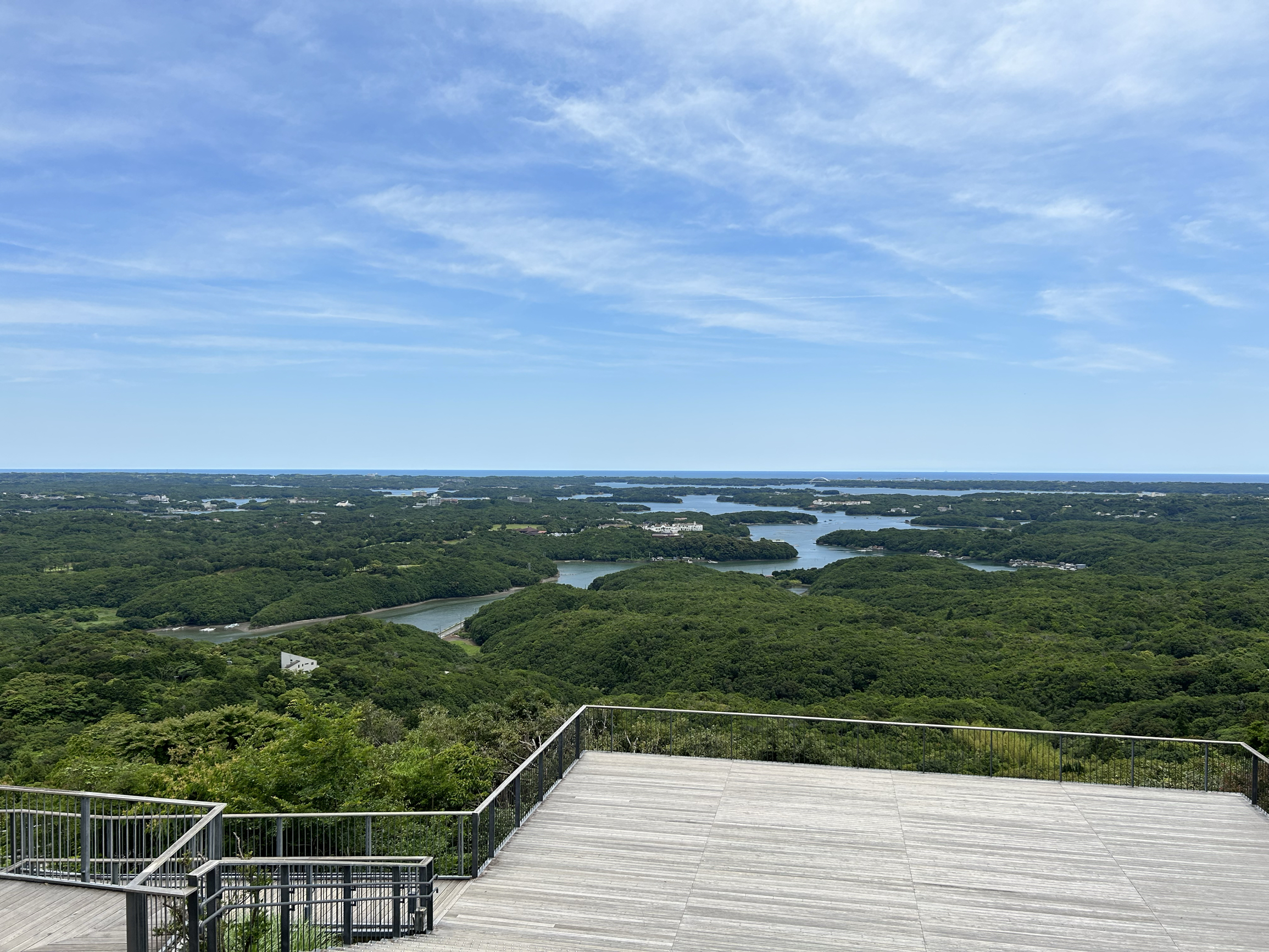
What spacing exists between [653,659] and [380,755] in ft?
121

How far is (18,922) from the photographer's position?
6953mm

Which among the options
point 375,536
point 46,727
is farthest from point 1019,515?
point 46,727

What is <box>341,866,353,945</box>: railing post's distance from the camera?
256 inches

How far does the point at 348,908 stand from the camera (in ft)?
21.6

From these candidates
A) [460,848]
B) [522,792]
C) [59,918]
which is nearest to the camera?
[59,918]

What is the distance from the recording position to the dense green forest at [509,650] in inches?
827

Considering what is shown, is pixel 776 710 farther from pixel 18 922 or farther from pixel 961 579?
pixel 961 579

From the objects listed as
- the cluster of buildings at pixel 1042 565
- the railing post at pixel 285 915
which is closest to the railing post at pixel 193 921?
the railing post at pixel 285 915

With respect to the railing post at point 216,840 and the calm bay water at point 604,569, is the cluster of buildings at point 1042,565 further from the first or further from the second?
the railing post at point 216,840

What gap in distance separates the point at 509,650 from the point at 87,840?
56691 mm

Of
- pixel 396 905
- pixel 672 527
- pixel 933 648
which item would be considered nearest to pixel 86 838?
pixel 396 905

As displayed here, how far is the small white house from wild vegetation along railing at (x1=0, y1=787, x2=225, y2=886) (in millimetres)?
43233

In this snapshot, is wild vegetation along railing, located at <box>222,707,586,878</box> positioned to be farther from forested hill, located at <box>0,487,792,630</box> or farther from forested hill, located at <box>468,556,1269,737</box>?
forested hill, located at <box>0,487,792,630</box>

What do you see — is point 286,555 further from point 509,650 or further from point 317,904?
point 317,904
